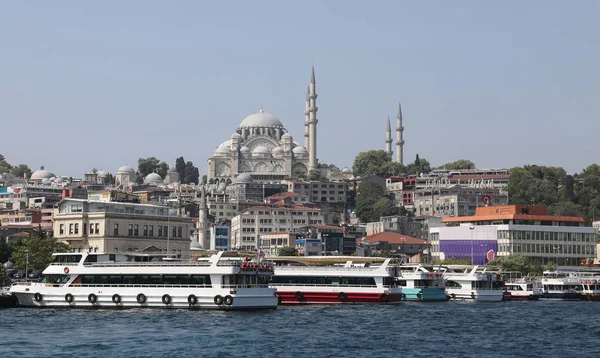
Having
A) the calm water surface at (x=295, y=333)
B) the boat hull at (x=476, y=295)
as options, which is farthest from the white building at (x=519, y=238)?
the calm water surface at (x=295, y=333)

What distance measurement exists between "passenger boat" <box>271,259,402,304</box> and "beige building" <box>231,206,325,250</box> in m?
89.5

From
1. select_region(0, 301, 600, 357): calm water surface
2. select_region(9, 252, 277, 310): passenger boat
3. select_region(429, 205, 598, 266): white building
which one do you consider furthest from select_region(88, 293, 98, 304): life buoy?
select_region(429, 205, 598, 266): white building

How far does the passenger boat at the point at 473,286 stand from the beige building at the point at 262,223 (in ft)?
253

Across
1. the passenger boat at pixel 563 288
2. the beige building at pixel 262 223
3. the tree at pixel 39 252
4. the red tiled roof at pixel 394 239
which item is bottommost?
the passenger boat at pixel 563 288

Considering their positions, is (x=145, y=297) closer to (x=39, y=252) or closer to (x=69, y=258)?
(x=69, y=258)

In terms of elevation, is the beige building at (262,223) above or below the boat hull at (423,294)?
above

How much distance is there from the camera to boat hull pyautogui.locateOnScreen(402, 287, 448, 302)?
86062 mm

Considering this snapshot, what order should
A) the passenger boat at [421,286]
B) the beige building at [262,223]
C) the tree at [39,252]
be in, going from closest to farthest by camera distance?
the passenger boat at [421,286]
the tree at [39,252]
the beige building at [262,223]

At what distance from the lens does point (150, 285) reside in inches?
2598

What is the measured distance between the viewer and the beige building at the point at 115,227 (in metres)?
94.2

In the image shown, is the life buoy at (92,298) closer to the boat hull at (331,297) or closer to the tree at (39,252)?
the boat hull at (331,297)

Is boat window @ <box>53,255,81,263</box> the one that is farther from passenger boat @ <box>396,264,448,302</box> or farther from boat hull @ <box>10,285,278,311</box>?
passenger boat @ <box>396,264,448,302</box>

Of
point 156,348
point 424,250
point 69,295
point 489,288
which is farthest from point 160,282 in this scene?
point 424,250

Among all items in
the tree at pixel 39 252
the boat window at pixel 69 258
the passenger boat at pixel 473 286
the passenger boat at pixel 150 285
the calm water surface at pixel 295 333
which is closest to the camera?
the calm water surface at pixel 295 333
